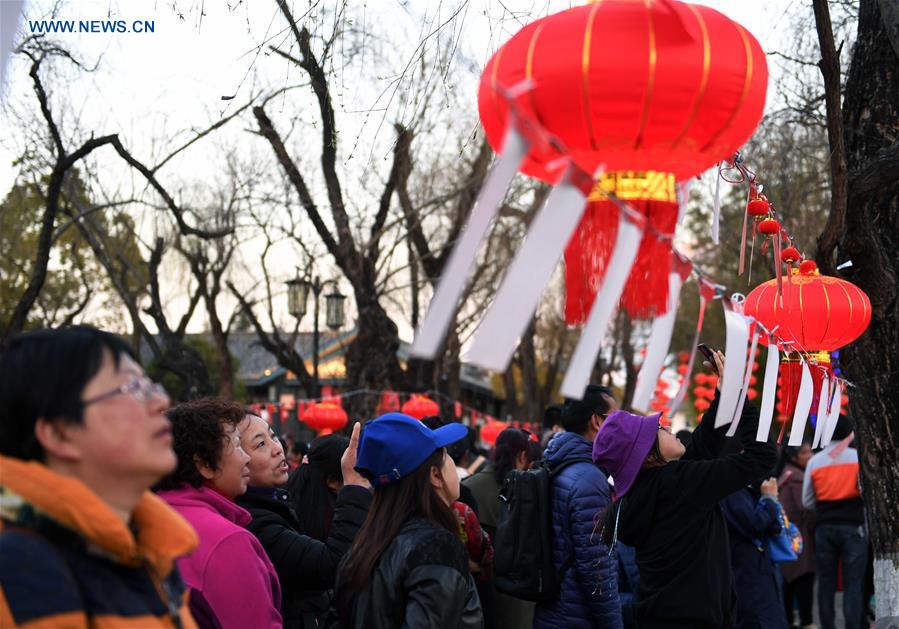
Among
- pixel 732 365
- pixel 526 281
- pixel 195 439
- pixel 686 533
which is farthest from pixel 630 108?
pixel 686 533

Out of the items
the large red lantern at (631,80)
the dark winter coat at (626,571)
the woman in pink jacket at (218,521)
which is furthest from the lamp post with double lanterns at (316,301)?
the large red lantern at (631,80)

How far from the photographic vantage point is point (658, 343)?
312 cm

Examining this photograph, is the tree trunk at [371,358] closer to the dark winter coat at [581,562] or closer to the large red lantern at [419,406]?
the large red lantern at [419,406]

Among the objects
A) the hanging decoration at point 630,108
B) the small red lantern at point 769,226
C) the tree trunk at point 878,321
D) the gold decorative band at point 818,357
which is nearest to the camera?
the hanging decoration at point 630,108

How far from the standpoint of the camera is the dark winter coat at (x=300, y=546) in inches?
162

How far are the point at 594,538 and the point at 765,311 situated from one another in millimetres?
1625

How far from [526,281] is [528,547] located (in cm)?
299

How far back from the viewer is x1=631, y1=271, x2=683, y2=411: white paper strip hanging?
3.02 meters

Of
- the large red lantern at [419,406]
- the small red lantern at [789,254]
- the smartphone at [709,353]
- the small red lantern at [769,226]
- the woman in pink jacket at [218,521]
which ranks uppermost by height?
the small red lantern at [769,226]

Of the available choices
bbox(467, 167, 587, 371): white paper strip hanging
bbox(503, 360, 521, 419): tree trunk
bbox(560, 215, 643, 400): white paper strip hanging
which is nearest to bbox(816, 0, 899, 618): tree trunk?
bbox(560, 215, 643, 400): white paper strip hanging

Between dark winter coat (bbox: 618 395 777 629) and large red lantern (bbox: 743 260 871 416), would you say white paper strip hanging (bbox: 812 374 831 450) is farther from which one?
dark winter coat (bbox: 618 395 777 629)

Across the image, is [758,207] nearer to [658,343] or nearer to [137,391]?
[658,343]

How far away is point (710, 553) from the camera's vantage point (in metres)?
4.80

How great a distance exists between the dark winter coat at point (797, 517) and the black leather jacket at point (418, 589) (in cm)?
722
